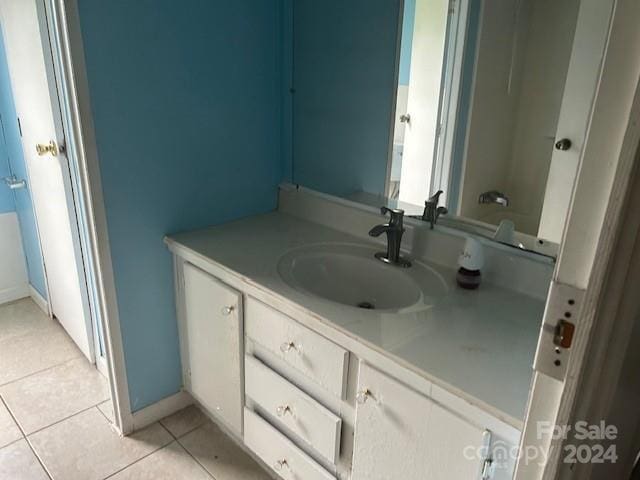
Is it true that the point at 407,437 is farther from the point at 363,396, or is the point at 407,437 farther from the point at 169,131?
the point at 169,131

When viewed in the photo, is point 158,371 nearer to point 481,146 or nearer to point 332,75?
point 332,75

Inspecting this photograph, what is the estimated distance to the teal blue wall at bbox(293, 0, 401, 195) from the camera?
1.56m

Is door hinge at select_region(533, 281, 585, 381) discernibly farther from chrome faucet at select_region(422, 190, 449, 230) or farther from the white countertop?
chrome faucet at select_region(422, 190, 449, 230)

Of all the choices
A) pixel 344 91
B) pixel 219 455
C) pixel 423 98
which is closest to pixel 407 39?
pixel 423 98

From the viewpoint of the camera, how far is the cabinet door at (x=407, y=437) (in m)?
0.92

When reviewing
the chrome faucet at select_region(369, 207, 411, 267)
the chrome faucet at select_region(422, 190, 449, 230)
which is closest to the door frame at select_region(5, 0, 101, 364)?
the chrome faucet at select_region(369, 207, 411, 267)

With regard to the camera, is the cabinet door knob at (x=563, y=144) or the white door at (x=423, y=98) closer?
the cabinet door knob at (x=563, y=144)

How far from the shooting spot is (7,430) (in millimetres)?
1775

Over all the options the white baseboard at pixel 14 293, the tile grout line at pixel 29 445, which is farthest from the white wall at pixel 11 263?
the tile grout line at pixel 29 445

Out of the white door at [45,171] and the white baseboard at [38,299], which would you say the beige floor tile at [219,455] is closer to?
the white door at [45,171]

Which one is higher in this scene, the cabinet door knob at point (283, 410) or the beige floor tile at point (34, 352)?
the cabinet door knob at point (283, 410)

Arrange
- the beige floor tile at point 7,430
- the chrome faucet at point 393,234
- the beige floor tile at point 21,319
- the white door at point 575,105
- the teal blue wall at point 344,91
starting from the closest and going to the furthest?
the white door at point 575,105 → the chrome faucet at point 393,234 → the teal blue wall at point 344,91 → the beige floor tile at point 7,430 → the beige floor tile at point 21,319

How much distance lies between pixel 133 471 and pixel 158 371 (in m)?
0.34

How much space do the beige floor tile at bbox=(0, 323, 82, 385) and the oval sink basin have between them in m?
1.41
